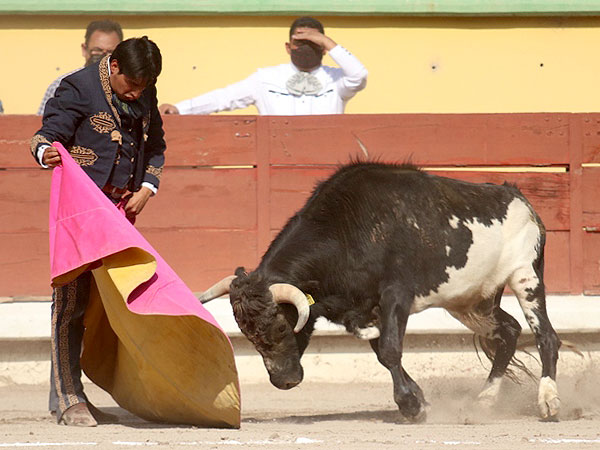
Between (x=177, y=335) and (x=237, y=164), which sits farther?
(x=237, y=164)

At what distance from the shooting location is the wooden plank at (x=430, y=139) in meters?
7.35

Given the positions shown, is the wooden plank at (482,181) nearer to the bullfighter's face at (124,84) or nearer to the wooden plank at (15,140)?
the wooden plank at (15,140)

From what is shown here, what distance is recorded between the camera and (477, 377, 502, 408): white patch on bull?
20.1ft

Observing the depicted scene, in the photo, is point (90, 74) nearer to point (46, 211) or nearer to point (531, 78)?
point (46, 211)

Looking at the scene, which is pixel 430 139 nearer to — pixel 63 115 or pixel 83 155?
pixel 83 155

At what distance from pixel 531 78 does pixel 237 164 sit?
8.10ft

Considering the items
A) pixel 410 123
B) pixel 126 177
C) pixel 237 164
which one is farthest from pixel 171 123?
pixel 126 177

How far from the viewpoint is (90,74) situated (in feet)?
17.4

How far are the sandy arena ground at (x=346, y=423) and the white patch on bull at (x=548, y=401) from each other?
0.10 meters

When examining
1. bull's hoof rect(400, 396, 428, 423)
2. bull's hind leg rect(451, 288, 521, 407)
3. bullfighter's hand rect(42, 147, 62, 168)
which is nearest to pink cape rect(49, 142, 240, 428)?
bullfighter's hand rect(42, 147, 62, 168)

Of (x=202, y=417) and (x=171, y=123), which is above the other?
(x=171, y=123)

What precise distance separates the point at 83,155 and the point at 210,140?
6.83 feet

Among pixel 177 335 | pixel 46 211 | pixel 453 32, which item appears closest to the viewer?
pixel 177 335

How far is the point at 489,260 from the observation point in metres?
6.02
